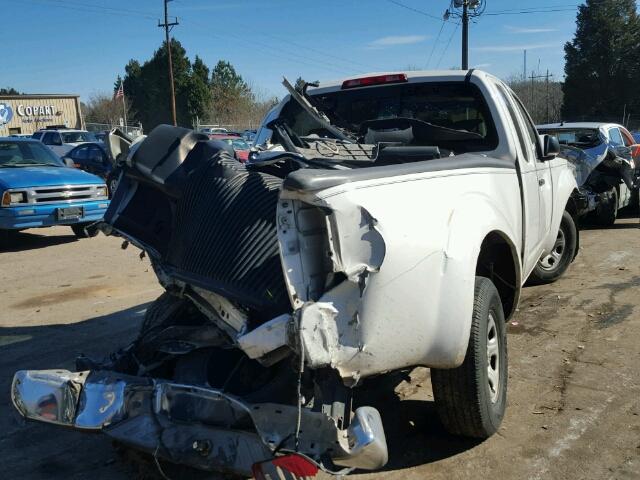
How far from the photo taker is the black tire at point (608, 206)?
1066 centimetres

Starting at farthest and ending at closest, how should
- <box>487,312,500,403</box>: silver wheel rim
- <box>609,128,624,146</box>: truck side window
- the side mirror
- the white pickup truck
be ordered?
<box>609,128,624,146</box>: truck side window < the side mirror < <box>487,312,500,403</box>: silver wheel rim < the white pickup truck

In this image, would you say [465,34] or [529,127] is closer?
[529,127]

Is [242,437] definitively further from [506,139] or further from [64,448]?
[506,139]

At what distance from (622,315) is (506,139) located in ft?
7.88

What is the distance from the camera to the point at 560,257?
7016 mm

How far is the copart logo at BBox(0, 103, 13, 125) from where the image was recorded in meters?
46.6

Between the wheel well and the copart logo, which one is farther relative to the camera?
the copart logo

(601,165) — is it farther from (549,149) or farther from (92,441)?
(92,441)

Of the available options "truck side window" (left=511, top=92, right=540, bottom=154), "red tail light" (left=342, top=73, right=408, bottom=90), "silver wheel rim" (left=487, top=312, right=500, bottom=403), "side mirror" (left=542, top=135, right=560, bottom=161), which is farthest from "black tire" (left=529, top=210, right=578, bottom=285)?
"silver wheel rim" (left=487, top=312, right=500, bottom=403)

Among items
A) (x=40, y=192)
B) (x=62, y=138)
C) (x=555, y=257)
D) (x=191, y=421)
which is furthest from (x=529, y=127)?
(x=62, y=138)

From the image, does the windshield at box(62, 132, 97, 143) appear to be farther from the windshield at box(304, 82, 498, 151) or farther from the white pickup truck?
the white pickup truck

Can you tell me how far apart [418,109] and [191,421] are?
329cm

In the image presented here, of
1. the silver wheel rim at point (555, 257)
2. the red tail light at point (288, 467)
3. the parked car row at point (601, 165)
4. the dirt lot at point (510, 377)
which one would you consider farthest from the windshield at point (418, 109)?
the parked car row at point (601, 165)

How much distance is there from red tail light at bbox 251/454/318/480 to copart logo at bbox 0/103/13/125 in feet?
167
